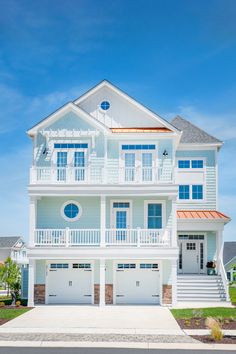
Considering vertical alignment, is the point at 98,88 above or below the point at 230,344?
above

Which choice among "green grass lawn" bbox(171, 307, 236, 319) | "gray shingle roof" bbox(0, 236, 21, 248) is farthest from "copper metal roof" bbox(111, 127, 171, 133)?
"gray shingle roof" bbox(0, 236, 21, 248)

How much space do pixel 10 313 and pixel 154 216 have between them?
29.8 ft

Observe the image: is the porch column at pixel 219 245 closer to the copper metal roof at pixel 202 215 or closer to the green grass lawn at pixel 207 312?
the copper metal roof at pixel 202 215

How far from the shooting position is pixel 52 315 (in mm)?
20750

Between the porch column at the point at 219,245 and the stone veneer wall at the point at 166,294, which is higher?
the porch column at the point at 219,245

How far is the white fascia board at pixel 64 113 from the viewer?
26.3 metres

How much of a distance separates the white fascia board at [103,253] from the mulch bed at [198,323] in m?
6.02

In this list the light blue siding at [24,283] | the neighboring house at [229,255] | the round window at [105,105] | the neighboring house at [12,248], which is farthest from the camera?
the neighboring house at [12,248]

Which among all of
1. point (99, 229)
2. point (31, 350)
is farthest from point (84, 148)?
point (31, 350)

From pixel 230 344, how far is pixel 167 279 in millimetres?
11449

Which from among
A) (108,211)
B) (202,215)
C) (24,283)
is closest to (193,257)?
(202,215)

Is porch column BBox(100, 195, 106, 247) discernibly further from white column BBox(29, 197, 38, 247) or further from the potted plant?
the potted plant

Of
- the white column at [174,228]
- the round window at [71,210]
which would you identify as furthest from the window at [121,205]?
the white column at [174,228]

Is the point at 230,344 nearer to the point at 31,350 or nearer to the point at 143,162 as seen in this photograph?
the point at 31,350
